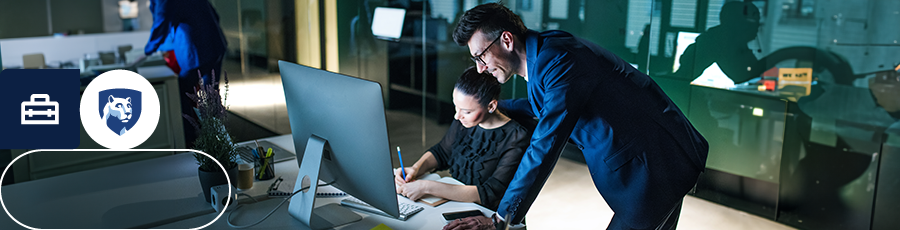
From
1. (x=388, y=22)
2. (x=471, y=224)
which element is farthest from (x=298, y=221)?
(x=388, y=22)

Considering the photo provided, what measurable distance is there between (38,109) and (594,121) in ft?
7.35

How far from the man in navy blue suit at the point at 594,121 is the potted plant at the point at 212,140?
0.74 m

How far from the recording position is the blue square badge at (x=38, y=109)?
2.45 meters

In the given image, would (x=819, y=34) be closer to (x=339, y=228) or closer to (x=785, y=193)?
(x=785, y=193)

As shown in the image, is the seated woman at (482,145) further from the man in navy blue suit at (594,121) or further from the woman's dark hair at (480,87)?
the man in navy blue suit at (594,121)

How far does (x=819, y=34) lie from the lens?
2875mm

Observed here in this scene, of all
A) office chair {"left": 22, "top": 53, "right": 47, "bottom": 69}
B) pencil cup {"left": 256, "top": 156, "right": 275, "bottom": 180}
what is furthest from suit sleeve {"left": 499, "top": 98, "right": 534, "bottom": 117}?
office chair {"left": 22, "top": 53, "right": 47, "bottom": 69}

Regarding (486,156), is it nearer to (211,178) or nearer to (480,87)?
(480,87)

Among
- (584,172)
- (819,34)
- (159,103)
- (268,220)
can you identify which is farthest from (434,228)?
(159,103)

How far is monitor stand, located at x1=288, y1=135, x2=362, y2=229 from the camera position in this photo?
162 centimetres

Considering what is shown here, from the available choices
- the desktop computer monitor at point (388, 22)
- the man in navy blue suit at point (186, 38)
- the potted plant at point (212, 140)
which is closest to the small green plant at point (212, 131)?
the potted plant at point (212, 140)

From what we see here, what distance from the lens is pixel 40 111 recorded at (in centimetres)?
244

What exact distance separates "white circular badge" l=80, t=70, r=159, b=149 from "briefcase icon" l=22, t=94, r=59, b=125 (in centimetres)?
38

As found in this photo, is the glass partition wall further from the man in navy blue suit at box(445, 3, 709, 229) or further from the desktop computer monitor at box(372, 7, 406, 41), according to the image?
the man in navy blue suit at box(445, 3, 709, 229)
